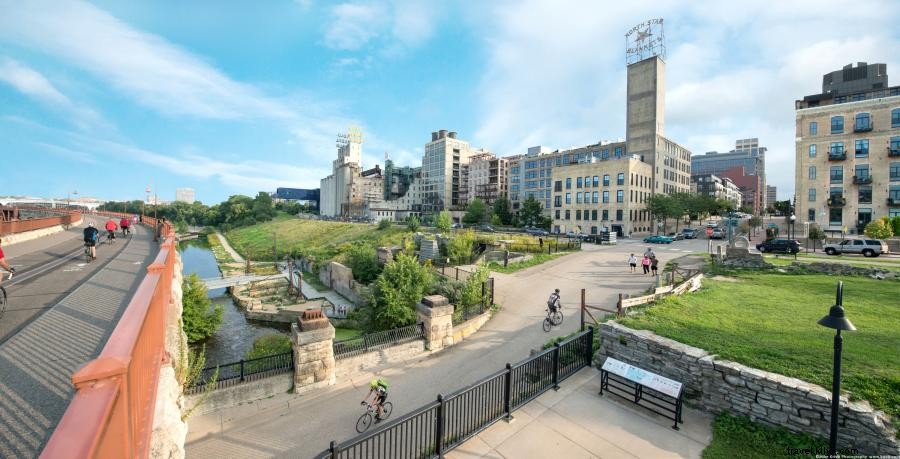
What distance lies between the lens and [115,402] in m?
2.60

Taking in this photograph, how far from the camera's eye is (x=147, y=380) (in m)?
4.32

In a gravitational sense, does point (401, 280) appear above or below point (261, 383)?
above

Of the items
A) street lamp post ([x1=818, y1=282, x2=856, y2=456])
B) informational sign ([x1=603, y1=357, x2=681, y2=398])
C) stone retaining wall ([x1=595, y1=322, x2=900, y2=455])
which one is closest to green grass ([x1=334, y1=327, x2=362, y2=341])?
informational sign ([x1=603, y1=357, x2=681, y2=398])

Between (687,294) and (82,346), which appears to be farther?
(687,294)

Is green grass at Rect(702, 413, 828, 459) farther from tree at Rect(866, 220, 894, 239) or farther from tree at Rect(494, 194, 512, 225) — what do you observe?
tree at Rect(494, 194, 512, 225)

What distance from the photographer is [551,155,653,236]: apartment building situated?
56.7 meters

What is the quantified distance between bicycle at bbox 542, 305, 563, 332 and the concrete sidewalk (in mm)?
6003

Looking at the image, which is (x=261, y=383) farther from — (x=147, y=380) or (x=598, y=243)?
(x=598, y=243)

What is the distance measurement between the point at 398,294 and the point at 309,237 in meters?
62.4

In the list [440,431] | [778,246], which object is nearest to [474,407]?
[440,431]

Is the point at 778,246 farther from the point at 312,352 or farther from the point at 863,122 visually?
the point at 312,352

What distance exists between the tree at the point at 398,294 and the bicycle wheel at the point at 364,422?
24.2ft

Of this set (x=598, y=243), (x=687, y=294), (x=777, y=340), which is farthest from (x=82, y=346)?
(x=598, y=243)

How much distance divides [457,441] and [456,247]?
74.0ft
